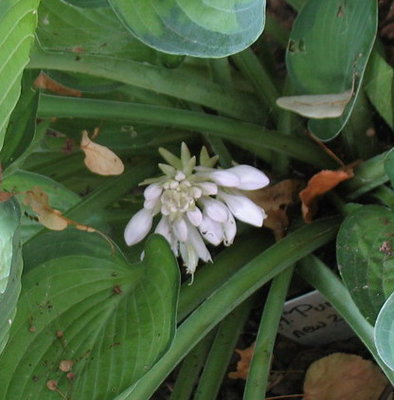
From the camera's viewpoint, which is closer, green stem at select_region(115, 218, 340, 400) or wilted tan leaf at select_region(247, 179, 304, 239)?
green stem at select_region(115, 218, 340, 400)

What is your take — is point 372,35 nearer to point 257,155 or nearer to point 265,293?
point 257,155

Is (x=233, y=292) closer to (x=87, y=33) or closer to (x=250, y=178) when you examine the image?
(x=250, y=178)

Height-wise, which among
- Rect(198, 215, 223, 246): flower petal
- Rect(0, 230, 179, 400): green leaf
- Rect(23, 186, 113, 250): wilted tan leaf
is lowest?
Rect(0, 230, 179, 400): green leaf

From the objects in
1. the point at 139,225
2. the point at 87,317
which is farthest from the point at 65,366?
the point at 139,225

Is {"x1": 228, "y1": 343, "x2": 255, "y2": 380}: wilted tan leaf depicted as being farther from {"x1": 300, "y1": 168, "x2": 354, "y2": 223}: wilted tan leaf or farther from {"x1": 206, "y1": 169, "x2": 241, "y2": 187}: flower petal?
{"x1": 206, "y1": 169, "x2": 241, "y2": 187}: flower petal

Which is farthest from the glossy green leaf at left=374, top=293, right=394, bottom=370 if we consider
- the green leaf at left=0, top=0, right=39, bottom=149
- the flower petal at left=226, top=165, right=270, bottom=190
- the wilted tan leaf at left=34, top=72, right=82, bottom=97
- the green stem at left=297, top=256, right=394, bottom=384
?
the wilted tan leaf at left=34, top=72, right=82, bottom=97

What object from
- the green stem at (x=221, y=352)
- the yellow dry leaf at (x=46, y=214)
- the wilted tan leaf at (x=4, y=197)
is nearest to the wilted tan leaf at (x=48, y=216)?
the yellow dry leaf at (x=46, y=214)

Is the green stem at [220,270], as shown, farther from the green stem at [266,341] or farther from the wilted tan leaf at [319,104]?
the wilted tan leaf at [319,104]

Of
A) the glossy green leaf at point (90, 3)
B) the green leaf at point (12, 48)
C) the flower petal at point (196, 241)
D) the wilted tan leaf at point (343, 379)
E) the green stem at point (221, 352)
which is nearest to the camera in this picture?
the green leaf at point (12, 48)
